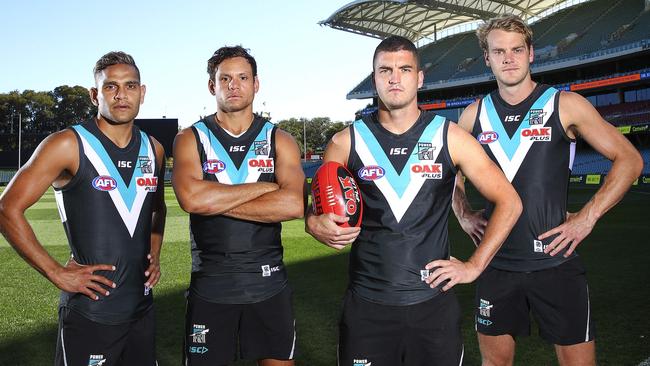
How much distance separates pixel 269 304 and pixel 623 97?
1846 inches

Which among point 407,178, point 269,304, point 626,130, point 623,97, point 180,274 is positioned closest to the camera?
point 407,178

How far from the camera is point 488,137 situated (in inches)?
145

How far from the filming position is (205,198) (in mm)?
3219

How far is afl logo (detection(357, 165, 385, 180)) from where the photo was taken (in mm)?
3055

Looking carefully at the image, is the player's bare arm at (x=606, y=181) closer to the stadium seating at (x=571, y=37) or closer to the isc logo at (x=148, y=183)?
the isc logo at (x=148, y=183)

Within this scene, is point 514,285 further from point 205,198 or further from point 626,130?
point 626,130

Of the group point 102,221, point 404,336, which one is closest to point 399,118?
point 404,336

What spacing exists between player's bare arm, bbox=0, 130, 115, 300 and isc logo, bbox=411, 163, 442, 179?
1.77m

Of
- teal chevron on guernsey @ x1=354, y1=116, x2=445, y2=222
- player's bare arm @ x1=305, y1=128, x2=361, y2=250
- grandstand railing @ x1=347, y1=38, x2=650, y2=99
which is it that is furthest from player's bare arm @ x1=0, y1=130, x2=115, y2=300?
grandstand railing @ x1=347, y1=38, x2=650, y2=99

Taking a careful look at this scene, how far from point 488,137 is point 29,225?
274 centimetres

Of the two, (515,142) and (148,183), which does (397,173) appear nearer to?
(515,142)

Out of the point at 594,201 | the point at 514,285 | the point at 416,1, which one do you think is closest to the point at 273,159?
the point at 514,285

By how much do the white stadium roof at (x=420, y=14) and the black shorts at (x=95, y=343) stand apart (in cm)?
4620

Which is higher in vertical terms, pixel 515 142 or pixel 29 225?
pixel 515 142
